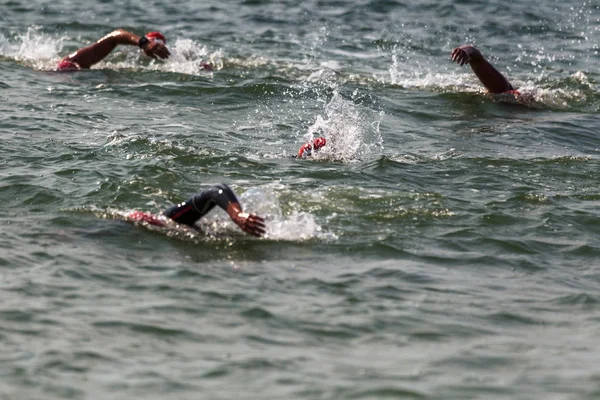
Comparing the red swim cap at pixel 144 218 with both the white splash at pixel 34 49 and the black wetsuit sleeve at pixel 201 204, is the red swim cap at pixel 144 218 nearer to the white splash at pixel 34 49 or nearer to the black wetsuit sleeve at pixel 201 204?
the black wetsuit sleeve at pixel 201 204

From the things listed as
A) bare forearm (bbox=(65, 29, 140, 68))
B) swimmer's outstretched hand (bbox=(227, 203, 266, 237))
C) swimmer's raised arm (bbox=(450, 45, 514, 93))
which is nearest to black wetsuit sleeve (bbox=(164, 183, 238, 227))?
swimmer's outstretched hand (bbox=(227, 203, 266, 237))

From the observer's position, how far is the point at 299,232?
8906mm

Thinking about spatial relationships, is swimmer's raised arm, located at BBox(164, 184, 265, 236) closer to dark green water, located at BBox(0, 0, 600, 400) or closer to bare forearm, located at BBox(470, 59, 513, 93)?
dark green water, located at BBox(0, 0, 600, 400)

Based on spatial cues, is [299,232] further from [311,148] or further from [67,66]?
[67,66]

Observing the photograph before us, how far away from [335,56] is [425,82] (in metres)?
2.38

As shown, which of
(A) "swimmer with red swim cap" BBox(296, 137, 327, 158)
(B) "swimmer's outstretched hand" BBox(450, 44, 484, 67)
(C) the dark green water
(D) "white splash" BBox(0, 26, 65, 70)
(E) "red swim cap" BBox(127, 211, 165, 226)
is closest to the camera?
(C) the dark green water

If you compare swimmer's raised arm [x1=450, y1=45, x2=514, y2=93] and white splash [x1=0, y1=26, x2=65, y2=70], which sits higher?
swimmer's raised arm [x1=450, y1=45, x2=514, y2=93]

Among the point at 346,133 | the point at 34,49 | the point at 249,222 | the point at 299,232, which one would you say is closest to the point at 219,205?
the point at 249,222

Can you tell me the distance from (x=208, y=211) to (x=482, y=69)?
7.05m

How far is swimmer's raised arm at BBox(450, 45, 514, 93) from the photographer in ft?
44.6

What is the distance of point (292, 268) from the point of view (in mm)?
8195

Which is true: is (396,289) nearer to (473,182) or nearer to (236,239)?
(236,239)

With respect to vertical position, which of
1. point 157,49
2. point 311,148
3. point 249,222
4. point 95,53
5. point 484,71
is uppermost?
point 157,49

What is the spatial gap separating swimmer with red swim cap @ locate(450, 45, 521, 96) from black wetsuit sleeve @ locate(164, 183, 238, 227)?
587cm
